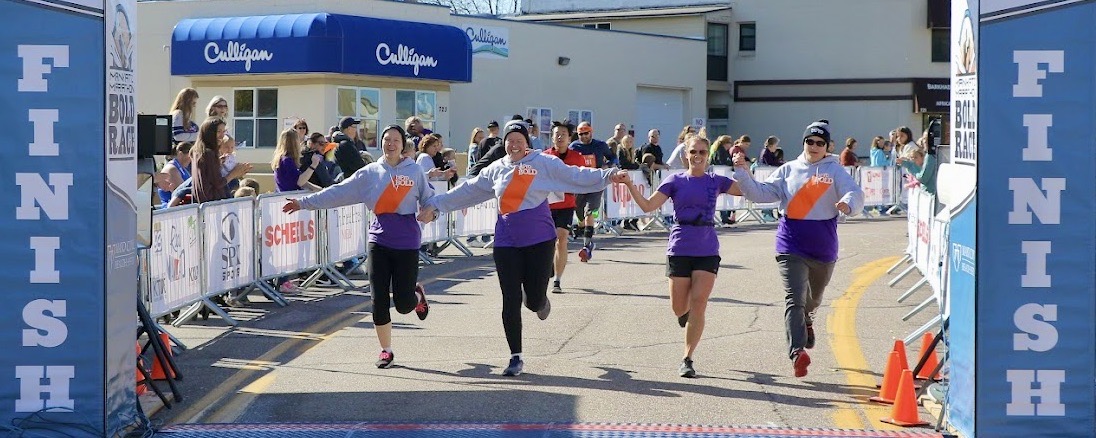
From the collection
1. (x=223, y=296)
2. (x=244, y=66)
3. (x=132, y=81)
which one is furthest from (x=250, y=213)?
(x=244, y=66)

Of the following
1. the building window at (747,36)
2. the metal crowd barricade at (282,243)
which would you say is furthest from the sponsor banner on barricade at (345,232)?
the building window at (747,36)

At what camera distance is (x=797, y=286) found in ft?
32.3

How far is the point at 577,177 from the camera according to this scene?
34.1 feet

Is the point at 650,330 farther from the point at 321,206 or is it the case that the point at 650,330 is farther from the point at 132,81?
the point at 132,81

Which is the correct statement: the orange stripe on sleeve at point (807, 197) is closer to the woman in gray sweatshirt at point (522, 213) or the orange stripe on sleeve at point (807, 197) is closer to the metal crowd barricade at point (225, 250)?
the woman in gray sweatshirt at point (522, 213)

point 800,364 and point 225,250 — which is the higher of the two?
point 225,250

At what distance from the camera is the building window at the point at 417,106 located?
124 feet

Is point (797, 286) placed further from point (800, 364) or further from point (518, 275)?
point (518, 275)

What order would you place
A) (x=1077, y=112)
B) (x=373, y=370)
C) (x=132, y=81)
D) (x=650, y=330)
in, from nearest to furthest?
(x=1077, y=112), (x=132, y=81), (x=373, y=370), (x=650, y=330)

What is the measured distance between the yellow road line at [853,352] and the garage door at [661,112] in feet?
101

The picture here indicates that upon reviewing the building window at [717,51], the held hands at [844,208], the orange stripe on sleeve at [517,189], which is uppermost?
the building window at [717,51]

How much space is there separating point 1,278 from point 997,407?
5.20m

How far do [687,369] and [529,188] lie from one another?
1.70 metres

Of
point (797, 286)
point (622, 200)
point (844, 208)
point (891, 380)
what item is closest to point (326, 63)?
point (622, 200)
